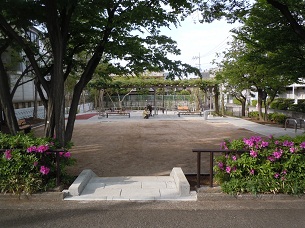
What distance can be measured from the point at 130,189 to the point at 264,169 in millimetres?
2484

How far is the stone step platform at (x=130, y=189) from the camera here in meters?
5.01

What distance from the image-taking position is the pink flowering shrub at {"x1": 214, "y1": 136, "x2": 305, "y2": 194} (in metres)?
4.95

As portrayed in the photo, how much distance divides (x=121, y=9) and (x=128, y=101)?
100 feet

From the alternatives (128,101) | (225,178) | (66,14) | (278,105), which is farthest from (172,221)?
(128,101)

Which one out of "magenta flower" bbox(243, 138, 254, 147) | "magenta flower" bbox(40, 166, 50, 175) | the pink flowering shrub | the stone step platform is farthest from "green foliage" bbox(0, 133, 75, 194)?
"magenta flower" bbox(243, 138, 254, 147)

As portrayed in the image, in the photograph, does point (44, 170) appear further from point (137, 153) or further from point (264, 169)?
point (137, 153)

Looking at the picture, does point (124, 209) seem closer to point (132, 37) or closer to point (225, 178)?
point (225, 178)

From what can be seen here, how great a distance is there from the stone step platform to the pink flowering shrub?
0.74 meters

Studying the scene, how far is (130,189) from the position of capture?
5422 millimetres

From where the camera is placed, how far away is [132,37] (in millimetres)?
7379

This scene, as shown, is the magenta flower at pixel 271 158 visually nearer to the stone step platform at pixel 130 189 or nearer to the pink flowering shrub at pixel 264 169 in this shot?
the pink flowering shrub at pixel 264 169

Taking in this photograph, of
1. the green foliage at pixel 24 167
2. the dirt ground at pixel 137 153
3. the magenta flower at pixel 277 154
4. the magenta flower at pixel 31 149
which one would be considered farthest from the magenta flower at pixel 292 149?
the magenta flower at pixel 31 149

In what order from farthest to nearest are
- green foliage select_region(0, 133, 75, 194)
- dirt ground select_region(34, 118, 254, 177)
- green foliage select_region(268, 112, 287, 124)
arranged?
1. green foliage select_region(268, 112, 287, 124)
2. dirt ground select_region(34, 118, 254, 177)
3. green foliage select_region(0, 133, 75, 194)

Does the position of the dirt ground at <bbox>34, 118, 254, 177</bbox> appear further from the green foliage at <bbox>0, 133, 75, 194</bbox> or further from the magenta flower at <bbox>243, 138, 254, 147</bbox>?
the magenta flower at <bbox>243, 138, 254, 147</bbox>
